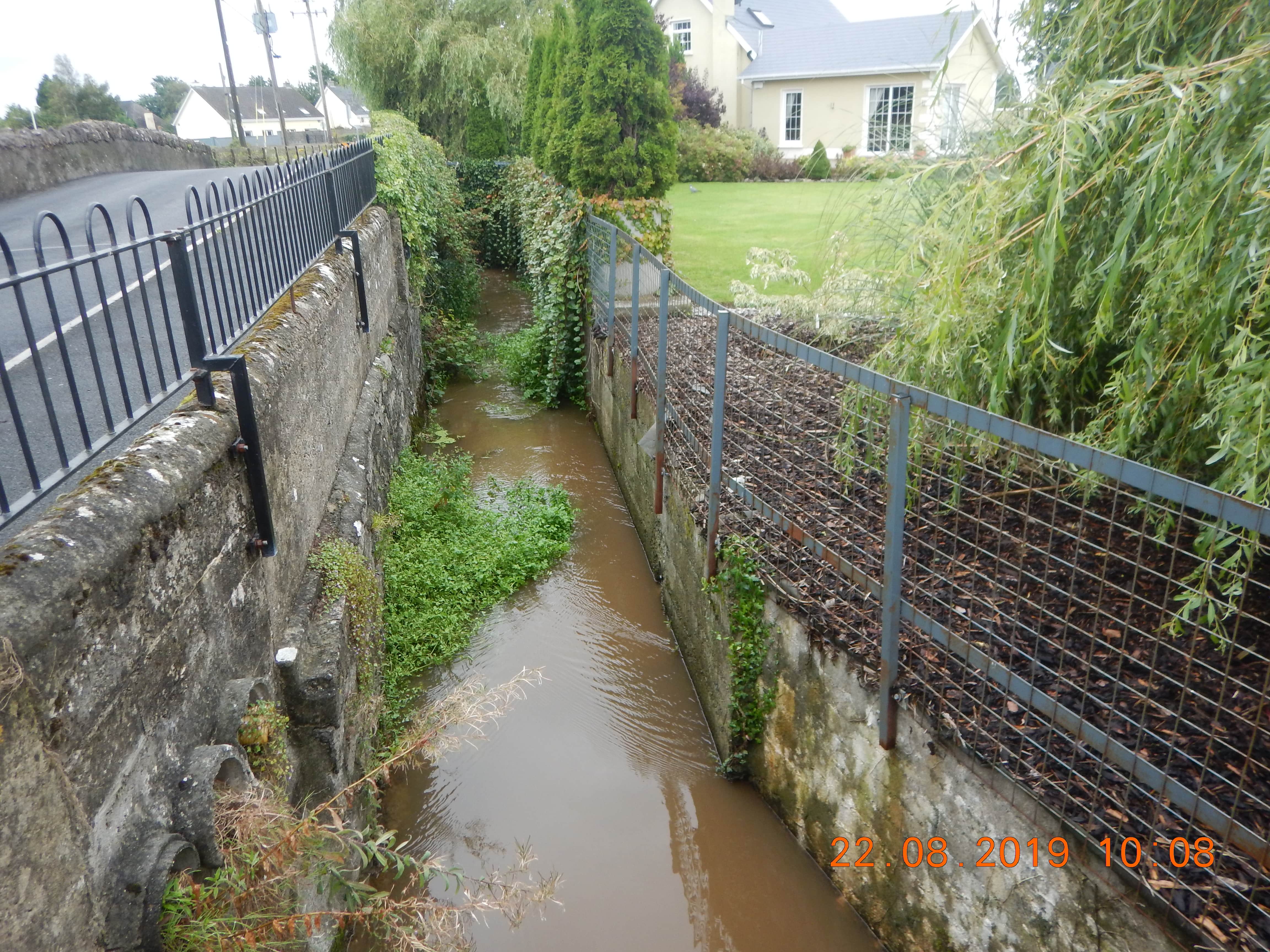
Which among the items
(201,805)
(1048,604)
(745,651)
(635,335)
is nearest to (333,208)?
(635,335)

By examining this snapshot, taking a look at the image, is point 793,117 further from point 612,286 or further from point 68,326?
point 68,326

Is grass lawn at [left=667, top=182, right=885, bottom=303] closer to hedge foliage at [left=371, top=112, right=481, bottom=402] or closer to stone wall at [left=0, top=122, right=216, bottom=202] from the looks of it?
hedge foliage at [left=371, top=112, right=481, bottom=402]

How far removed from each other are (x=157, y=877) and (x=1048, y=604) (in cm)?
327

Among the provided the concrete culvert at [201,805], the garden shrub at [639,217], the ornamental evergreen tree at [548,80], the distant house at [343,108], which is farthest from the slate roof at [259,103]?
the concrete culvert at [201,805]

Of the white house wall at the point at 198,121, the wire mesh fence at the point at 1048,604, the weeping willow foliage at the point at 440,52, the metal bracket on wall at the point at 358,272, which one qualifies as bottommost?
the wire mesh fence at the point at 1048,604

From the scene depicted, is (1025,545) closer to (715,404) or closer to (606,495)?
(715,404)

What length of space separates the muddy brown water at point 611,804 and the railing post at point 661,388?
0.88 metres

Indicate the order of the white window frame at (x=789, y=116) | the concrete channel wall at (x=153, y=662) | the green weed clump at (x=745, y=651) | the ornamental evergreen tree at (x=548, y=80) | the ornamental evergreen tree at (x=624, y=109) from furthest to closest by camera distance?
the white window frame at (x=789, y=116) < the ornamental evergreen tree at (x=548, y=80) < the ornamental evergreen tree at (x=624, y=109) < the green weed clump at (x=745, y=651) < the concrete channel wall at (x=153, y=662)

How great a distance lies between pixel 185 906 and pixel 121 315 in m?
3.94

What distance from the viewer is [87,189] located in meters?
13.5

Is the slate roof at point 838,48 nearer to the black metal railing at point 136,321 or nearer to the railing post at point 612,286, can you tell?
the railing post at point 612,286

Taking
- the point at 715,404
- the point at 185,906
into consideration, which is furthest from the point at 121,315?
the point at 185,906

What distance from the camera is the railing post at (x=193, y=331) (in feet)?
10.1

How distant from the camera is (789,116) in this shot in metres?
31.6
